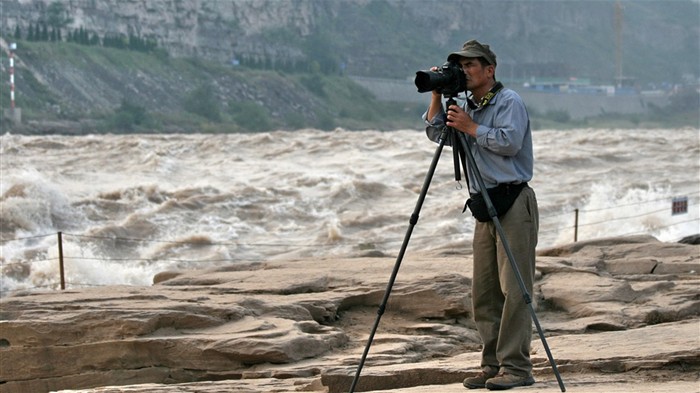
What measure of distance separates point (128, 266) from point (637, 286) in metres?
11.5

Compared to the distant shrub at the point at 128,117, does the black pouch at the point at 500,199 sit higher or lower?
higher

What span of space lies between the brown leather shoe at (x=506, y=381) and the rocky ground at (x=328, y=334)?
0.08 m

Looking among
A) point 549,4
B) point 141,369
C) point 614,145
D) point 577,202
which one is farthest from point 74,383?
point 549,4

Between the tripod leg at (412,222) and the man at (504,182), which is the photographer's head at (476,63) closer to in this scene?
the man at (504,182)

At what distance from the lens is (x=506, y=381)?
5.07 meters

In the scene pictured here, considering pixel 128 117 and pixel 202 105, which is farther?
pixel 202 105

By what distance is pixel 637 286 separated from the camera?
8461mm

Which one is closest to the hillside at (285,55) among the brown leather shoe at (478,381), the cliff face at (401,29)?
the cliff face at (401,29)

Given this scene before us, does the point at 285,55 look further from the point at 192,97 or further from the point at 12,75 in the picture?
the point at 12,75

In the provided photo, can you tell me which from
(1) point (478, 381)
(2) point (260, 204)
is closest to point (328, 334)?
(1) point (478, 381)

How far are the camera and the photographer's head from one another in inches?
1.1

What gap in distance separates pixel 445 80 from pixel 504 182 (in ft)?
1.75

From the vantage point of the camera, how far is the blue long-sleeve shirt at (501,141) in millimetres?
5008

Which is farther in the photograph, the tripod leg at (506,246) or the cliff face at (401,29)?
the cliff face at (401,29)
